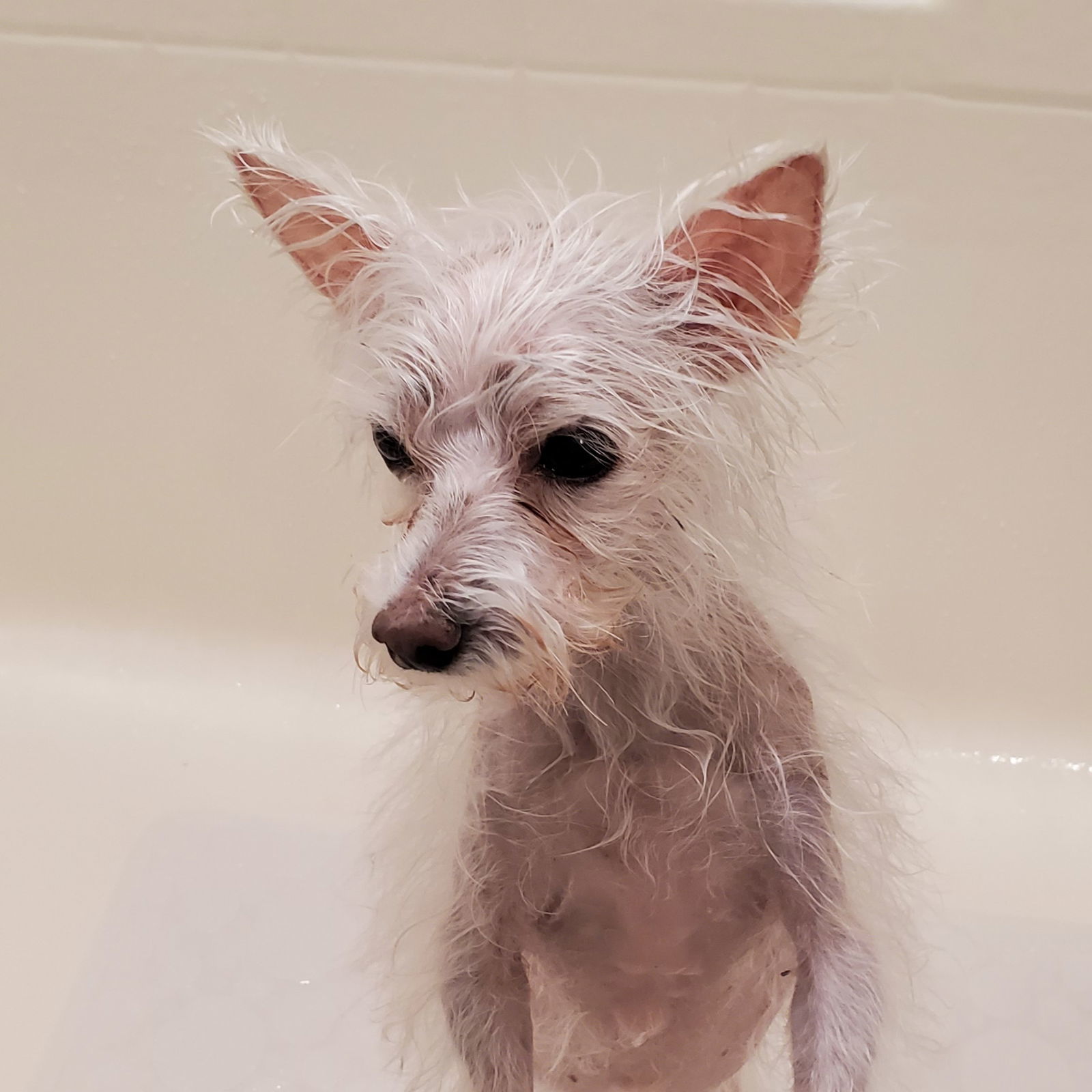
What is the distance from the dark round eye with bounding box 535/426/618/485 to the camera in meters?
0.42

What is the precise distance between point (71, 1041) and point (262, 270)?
667 millimetres

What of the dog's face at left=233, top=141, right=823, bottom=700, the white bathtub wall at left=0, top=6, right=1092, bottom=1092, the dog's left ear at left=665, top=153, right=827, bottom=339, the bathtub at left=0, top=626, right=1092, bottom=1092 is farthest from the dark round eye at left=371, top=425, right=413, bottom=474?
the white bathtub wall at left=0, top=6, right=1092, bottom=1092

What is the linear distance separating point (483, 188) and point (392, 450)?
0.57 metres

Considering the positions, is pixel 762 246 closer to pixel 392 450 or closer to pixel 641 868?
pixel 392 450

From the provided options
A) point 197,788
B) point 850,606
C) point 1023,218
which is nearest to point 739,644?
point 850,606

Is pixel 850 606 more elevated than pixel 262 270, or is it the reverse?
pixel 262 270

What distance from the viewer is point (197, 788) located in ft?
3.41

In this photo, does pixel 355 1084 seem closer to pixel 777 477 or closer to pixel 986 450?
pixel 777 477

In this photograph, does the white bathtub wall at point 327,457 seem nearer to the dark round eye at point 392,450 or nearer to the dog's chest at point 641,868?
the dog's chest at point 641,868

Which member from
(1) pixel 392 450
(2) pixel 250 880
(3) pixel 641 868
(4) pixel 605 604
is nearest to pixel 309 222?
(1) pixel 392 450

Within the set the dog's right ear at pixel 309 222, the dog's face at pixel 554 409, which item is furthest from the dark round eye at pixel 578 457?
the dog's right ear at pixel 309 222

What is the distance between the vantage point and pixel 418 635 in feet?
1.24

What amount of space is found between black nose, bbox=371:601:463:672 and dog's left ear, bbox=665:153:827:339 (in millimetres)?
167

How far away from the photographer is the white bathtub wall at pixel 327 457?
0.88 m
